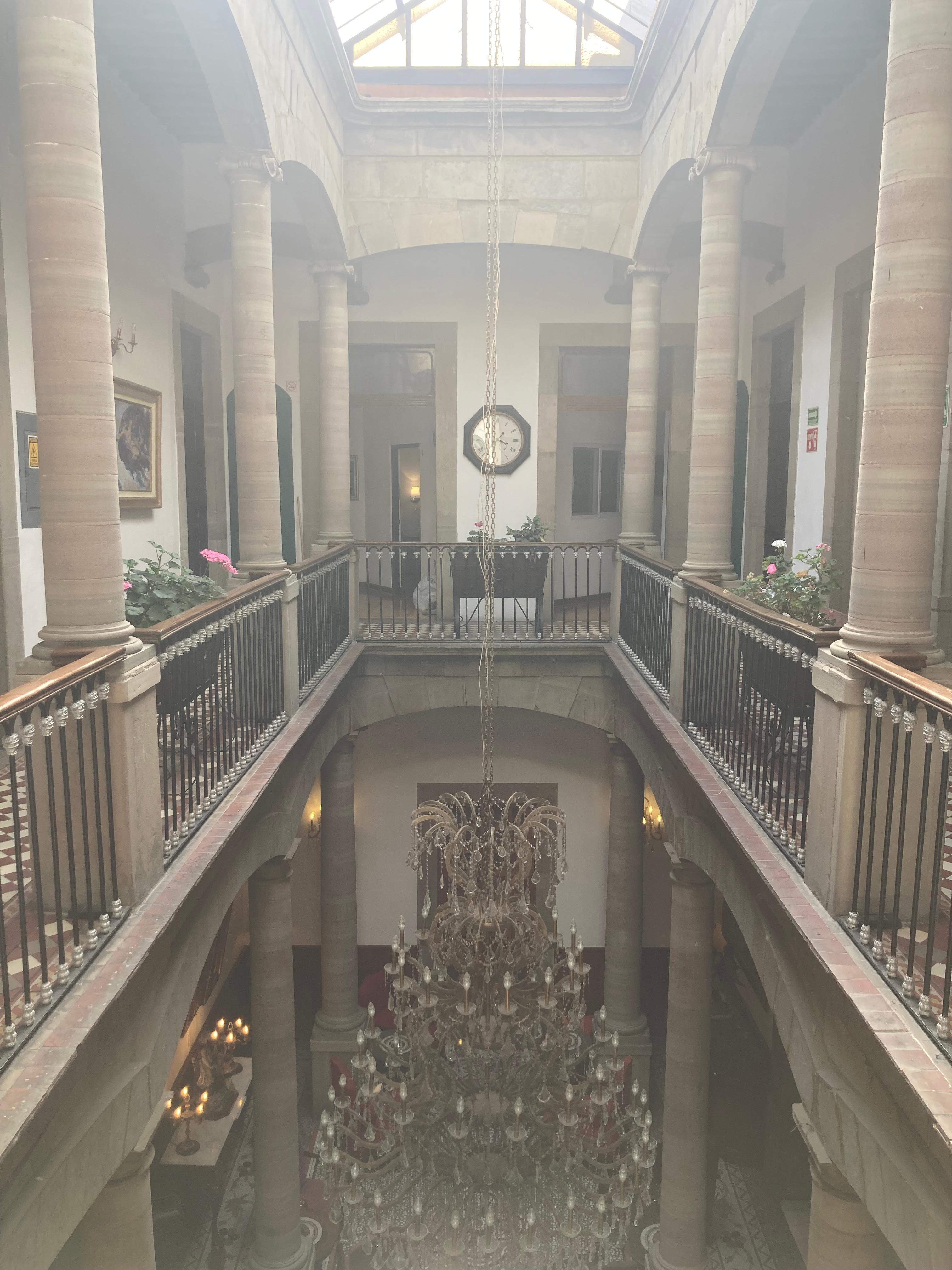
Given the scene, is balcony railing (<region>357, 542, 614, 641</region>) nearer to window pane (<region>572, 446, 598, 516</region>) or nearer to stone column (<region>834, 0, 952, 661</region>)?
stone column (<region>834, 0, 952, 661</region>)

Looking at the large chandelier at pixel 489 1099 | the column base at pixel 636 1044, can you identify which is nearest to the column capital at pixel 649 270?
the large chandelier at pixel 489 1099

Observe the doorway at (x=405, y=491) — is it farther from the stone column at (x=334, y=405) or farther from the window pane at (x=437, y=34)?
the window pane at (x=437, y=34)

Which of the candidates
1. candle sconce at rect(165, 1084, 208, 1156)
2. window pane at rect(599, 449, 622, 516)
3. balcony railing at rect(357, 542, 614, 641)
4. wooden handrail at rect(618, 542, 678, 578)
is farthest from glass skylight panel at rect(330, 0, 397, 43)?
candle sconce at rect(165, 1084, 208, 1156)

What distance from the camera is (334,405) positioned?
9.83m

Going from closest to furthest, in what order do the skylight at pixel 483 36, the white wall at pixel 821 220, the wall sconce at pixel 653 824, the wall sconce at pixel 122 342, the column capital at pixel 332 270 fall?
the white wall at pixel 821 220 → the wall sconce at pixel 122 342 → the skylight at pixel 483 36 → the column capital at pixel 332 270 → the wall sconce at pixel 653 824

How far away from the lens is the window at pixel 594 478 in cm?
1540

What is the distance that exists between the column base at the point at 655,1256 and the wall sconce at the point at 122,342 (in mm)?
7694

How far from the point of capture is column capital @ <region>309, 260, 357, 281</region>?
9.62 meters

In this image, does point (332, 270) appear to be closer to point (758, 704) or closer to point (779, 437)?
point (779, 437)

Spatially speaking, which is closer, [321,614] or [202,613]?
[202,613]

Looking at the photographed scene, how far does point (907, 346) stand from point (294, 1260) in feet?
23.6

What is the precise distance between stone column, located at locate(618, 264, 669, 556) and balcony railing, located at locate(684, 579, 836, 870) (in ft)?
11.6

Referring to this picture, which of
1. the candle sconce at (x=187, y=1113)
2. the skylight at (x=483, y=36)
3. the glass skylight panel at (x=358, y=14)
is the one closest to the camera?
the candle sconce at (x=187, y=1113)

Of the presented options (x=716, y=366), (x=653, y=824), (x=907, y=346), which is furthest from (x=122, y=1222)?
(x=653, y=824)
